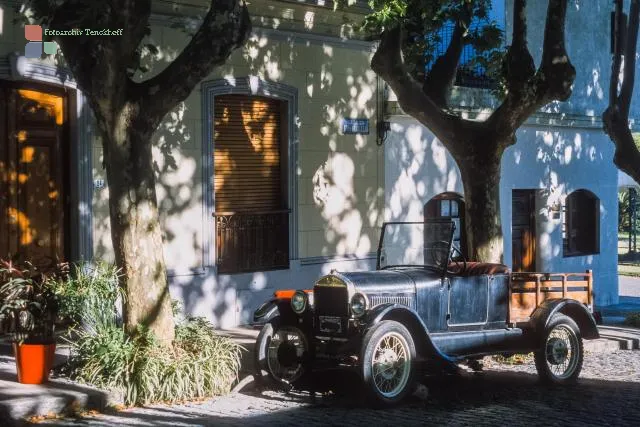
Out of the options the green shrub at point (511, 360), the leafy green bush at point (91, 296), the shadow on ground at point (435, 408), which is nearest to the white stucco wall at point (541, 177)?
the green shrub at point (511, 360)

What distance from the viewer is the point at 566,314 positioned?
1189 centimetres

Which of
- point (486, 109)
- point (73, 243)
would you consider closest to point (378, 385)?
point (73, 243)

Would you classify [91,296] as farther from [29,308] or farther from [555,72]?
[555,72]

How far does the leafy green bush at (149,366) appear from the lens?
967 cm

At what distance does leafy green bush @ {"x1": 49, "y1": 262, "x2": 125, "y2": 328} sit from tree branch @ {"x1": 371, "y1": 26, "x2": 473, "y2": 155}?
5276 mm

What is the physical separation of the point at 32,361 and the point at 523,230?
13169 millimetres

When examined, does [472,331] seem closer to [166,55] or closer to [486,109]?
[166,55]

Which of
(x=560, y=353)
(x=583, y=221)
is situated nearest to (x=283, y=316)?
(x=560, y=353)

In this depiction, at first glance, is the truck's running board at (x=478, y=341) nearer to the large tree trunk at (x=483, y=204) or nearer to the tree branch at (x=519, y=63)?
the large tree trunk at (x=483, y=204)

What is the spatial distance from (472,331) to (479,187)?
2.83 metres

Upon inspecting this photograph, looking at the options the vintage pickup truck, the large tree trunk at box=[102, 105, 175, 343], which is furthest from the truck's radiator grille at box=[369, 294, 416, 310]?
the large tree trunk at box=[102, 105, 175, 343]

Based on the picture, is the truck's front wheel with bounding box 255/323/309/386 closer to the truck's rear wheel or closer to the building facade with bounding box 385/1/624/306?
the truck's rear wheel

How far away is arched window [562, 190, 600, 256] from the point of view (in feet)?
72.2

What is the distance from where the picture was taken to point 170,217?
1412 cm
